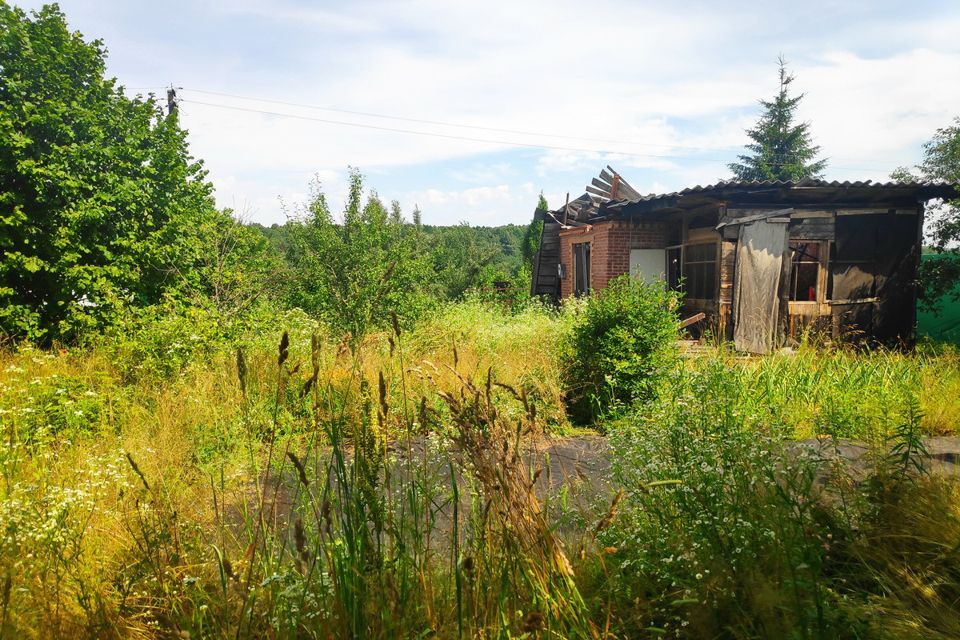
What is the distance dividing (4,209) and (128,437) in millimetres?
5725

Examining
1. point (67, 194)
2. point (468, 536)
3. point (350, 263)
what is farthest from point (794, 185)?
point (67, 194)

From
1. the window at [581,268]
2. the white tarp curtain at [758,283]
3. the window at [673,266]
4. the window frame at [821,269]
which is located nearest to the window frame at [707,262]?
the window at [673,266]

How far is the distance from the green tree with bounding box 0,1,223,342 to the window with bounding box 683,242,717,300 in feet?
30.6

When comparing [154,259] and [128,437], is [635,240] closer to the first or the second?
[154,259]

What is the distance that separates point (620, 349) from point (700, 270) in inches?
237

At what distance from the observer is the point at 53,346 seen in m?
7.93

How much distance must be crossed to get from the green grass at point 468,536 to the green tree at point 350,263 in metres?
4.74

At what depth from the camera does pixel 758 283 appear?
10.2 m

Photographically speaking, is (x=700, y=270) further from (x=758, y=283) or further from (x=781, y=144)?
(x=781, y=144)

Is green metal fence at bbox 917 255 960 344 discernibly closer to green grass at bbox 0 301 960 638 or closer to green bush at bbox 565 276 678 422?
green bush at bbox 565 276 678 422

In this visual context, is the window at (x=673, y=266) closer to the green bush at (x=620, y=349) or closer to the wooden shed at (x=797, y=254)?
the wooden shed at (x=797, y=254)

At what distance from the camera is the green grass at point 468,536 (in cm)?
164

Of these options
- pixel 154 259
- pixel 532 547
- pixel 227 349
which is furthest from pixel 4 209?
pixel 532 547

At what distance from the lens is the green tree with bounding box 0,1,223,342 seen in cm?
818
